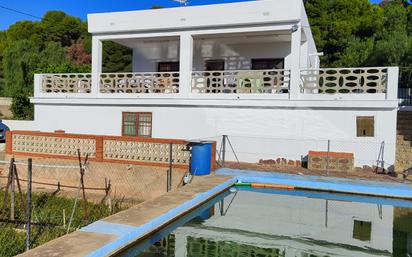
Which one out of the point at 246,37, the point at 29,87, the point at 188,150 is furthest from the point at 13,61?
the point at 188,150

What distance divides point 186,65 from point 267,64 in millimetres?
4322

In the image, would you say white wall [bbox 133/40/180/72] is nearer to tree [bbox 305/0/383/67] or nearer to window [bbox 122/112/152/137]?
window [bbox 122/112/152/137]

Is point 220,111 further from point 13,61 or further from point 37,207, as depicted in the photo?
point 13,61

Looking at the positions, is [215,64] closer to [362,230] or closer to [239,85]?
[239,85]

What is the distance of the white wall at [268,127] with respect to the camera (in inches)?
492

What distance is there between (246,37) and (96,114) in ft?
23.5

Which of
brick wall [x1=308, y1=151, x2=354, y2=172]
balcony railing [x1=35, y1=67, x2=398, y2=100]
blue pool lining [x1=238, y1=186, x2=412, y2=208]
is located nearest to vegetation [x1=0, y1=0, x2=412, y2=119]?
balcony railing [x1=35, y1=67, x2=398, y2=100]

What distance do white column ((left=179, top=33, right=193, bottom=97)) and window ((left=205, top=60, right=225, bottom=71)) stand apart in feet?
11.4

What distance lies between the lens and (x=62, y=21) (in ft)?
Answer: 164

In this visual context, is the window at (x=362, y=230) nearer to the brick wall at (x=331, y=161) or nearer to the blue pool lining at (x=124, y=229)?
the blue pool lining at (x=124, y=229)

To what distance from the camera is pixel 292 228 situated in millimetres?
7605

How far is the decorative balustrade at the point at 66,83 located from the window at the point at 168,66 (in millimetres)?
3763

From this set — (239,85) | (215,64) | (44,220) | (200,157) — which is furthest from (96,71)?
(44,220)

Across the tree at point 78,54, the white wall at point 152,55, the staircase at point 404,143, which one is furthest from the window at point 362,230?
the tree at point 78,54
